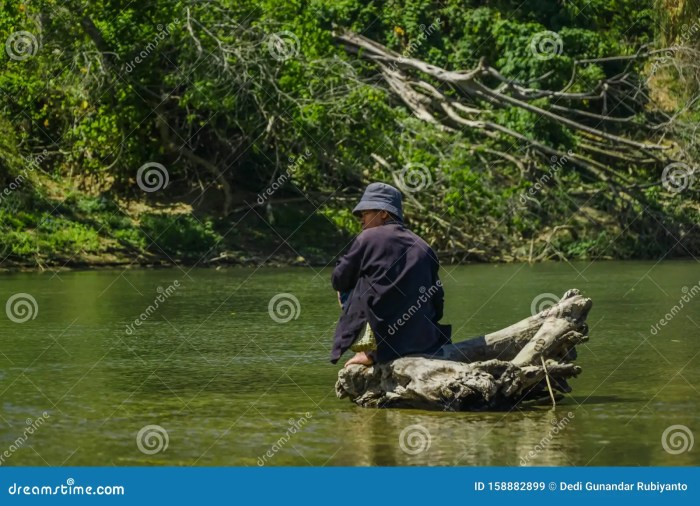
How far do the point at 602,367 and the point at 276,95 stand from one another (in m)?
13.5

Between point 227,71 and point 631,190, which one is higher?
point 227,71

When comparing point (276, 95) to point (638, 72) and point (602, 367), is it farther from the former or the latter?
point (602, 367)

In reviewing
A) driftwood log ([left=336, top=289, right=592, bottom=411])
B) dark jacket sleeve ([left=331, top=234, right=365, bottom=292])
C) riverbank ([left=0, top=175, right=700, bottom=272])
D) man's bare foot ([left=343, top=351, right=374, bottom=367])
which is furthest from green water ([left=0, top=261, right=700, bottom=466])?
riverbank ([left=0, top=175, right=700, bottom=272])

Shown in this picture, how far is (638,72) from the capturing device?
97.7 ft

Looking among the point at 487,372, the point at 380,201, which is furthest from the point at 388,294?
the point at 487,372

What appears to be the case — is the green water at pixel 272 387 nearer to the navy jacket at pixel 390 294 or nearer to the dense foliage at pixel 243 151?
the navy jacket at pixel 390 294

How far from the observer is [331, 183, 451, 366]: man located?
10.1 m

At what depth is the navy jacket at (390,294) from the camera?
10125mm

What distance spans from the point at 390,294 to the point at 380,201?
0.74 m

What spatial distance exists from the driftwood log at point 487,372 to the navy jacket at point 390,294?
0.55ft

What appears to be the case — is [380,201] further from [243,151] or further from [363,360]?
[243,151]

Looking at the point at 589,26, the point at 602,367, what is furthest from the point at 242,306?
the point at 589,26

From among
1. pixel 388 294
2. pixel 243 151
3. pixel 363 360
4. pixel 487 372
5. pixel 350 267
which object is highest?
pixel 350 267

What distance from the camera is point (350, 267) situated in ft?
33.7
